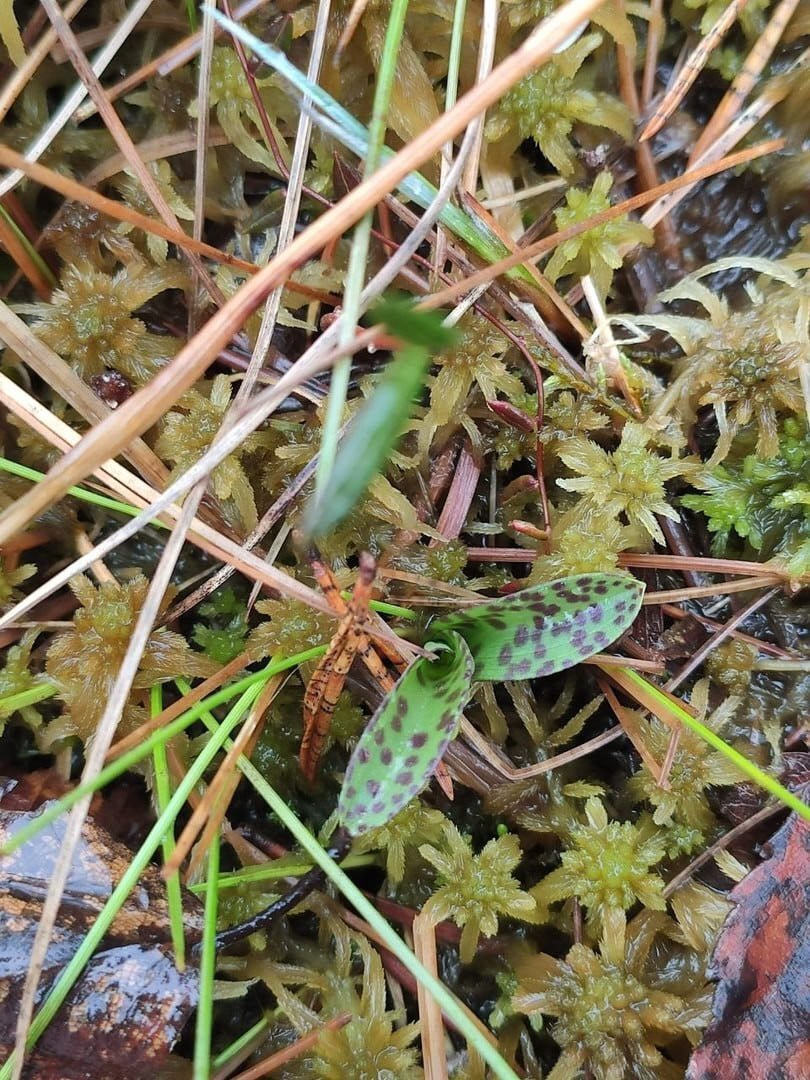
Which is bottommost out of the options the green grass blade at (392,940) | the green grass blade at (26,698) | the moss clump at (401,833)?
the moss clump at (401,833)

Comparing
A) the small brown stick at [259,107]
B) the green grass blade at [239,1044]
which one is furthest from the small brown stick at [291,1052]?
the small brown stick at [259,107]

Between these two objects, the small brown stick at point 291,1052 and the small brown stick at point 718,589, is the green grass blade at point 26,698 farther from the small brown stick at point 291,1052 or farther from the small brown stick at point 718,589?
the small brown stick at point 718,589

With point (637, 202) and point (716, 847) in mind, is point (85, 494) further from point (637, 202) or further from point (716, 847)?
point (716, 847)

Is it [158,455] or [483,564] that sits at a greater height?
[158,455]

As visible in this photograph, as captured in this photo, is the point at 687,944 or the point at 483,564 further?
the point at 483,564

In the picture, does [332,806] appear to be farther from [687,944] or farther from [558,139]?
[558,139]

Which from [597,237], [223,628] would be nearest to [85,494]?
[223,628]

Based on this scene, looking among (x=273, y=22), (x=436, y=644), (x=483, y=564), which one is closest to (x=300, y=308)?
(x=273, y=22)
